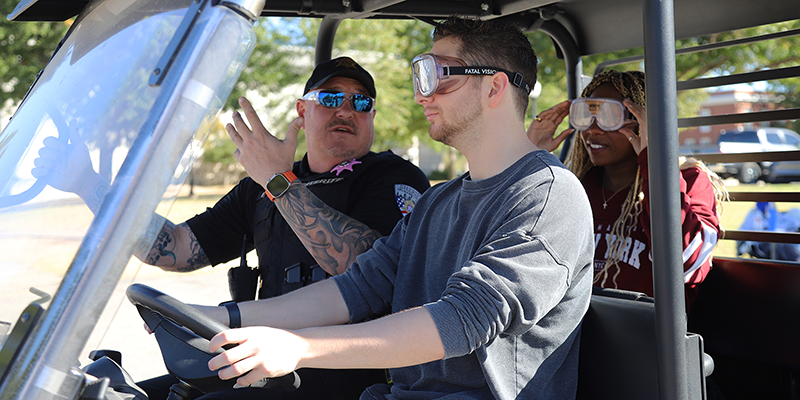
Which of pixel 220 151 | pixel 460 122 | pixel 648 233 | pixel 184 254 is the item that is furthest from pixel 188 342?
pixel 220 151

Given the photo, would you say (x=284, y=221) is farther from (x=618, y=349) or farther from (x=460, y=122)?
(x=618, y=349)

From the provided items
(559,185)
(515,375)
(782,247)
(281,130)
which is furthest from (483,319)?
(281,130)

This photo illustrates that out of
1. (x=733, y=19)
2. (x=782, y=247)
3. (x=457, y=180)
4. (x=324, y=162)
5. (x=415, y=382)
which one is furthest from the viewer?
(x=782, y=247)

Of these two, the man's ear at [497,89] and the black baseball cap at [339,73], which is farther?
the black baseball cap at [339,73]

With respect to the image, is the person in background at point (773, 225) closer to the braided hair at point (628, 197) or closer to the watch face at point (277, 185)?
the braided hair at point (628, 197)

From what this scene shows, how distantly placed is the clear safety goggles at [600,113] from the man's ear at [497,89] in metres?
0.87

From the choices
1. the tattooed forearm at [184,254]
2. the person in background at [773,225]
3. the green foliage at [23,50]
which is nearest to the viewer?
the tattooed forearm at [184,254]

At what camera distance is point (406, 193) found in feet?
8.14

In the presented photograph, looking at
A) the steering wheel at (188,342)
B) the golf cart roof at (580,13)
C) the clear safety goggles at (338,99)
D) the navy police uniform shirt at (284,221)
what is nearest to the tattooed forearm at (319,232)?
the navy police uniform shirt at (284,221)

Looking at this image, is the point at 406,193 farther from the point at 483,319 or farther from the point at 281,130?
the point at 281,130

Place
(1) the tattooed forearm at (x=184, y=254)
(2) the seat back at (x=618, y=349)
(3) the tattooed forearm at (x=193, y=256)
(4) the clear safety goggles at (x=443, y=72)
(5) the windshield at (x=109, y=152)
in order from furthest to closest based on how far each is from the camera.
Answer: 1. (3) the tattooed forearm at (x=193, y=256)
2. (1) the tattooed forearm at (x=184, y=254)
3. (4) the clear safety goggles at (x=443, y=72)
4. (2) the seat back at (x=618, y=349)
5. (5) the windshield at (x=109, y=152)

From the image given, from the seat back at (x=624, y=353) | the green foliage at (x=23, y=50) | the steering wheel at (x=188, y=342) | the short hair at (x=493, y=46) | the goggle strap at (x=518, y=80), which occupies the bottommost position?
the steering wheel at (x=188, y=342)

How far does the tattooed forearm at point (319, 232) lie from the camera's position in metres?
2.26

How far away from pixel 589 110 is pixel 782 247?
2.97m
